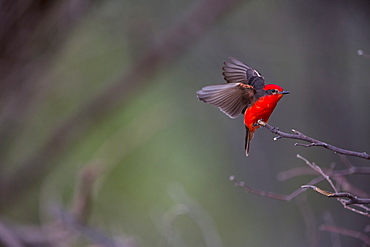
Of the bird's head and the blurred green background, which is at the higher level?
the blurred green background

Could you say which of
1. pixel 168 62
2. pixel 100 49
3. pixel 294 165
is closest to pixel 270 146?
pixel 294 165

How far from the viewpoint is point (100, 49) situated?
14.9 ft

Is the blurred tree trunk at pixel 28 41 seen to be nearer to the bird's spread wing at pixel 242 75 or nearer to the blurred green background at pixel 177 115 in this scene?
the blurred green background at pixel 177 115

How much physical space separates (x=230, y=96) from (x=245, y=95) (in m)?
0.04

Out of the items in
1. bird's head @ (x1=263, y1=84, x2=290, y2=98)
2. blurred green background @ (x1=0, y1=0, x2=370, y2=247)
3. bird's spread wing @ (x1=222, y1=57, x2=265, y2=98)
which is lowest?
bird's head @ (x1=263, y1=84, x2=290, y2=98)

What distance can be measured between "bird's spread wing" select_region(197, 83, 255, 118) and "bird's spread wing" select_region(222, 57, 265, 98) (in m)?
0.02

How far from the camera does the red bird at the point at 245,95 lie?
127cm

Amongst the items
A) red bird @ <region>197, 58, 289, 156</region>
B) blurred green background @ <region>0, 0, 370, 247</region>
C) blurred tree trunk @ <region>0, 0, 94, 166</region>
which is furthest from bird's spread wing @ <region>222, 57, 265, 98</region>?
blurred tree trunk @ <region>0, 0, 94, 166</region>

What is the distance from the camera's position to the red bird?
1.27m

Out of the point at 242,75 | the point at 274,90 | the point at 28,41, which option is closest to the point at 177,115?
A: the point at 28,41

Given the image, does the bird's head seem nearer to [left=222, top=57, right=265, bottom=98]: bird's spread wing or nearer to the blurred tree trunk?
[left=222, top=57, right=265, bottom=98]: bird's spread wing

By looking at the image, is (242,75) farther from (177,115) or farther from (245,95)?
(177,115)

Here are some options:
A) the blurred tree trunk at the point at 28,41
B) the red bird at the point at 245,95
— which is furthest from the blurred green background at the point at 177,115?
the red bird at the point at 245,95

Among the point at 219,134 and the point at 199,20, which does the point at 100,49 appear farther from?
the point at 219,134
